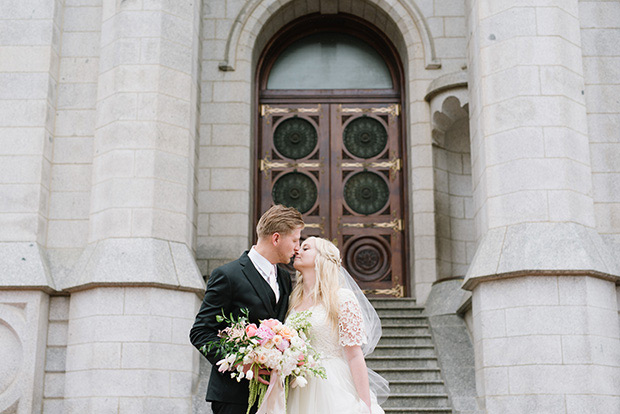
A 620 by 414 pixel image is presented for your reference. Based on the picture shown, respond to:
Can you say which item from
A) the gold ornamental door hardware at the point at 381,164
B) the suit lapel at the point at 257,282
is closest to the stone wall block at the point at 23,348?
the suit lapel at the point at 257,282

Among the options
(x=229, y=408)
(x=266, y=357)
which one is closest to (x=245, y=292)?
(x=266, y=357)

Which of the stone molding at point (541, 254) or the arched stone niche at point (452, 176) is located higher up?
the arched stone niche at point (452, 176)

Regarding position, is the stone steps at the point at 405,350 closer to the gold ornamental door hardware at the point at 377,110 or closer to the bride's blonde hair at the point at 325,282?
the gold ornamental door hardware at the point at 377,110

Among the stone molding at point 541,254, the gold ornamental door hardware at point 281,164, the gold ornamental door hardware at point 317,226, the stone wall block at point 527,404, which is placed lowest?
the stone wall block at point 527,404

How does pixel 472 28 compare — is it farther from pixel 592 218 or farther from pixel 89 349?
pixel 89 349

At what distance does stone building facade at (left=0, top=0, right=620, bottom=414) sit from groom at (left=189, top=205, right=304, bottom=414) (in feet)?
10.5

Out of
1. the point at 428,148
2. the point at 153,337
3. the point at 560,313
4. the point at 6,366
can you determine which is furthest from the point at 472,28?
the point at 6,366

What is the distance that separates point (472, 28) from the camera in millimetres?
8523

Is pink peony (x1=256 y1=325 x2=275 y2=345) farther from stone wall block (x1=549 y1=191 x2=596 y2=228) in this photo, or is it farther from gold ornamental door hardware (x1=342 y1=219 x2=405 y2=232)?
gold ornamental door hardware (x1=342 y1=219 x2=405 y2=232)

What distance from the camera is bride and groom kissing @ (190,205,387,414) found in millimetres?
4398

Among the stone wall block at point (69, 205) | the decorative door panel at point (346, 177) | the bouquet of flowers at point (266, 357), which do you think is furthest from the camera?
the decorative door panel at point (346, 177)

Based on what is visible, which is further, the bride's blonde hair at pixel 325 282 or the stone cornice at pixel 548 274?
the stone cornice at pixel 548 274

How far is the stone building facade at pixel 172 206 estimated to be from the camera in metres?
7.29

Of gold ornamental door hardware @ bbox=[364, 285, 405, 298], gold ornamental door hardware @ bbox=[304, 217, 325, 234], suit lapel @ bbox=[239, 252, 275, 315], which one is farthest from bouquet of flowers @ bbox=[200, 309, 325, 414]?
gold ornamental door hardware @ bbox=[304, 217, 325, 234]
